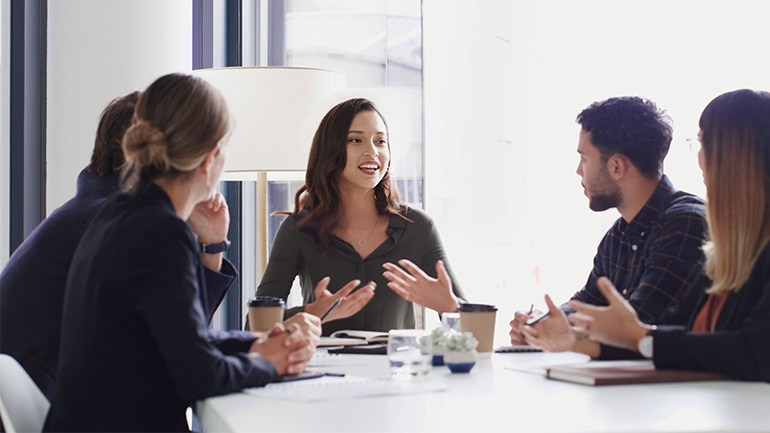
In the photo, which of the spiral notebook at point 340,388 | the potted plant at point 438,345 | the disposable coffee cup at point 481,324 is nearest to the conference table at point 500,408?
the spiral notebook at point 340,388

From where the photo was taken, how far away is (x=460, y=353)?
5.71 feet

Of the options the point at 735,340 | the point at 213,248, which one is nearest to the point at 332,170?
the point at 213,248

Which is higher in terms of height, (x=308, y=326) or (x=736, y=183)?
(x=736, y=183)

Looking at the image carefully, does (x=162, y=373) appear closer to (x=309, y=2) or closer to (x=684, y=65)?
(x=684, y=65)

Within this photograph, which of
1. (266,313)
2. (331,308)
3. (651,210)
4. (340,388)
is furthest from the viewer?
(651,210)

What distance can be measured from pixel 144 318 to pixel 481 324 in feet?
2.85

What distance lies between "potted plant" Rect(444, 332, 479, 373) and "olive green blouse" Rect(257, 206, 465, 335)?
3.58ft

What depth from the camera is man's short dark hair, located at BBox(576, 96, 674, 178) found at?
2602mm

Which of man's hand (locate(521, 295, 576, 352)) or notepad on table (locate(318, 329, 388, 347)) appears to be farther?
notepad on table (locate(318, 329, 388, 347))

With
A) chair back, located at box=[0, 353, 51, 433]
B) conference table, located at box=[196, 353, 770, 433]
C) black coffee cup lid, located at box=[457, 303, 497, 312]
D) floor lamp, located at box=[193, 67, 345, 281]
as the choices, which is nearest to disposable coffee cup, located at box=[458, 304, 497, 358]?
black coffee cup lid, located at box=[457, 303, 497, 312]

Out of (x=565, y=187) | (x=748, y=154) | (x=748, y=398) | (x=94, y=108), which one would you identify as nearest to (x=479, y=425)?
(x=748, y=398)

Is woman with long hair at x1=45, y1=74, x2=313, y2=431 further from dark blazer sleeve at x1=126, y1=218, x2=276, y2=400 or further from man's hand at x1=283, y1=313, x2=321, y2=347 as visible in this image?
man's hand at x1=283, y1=313, x2=321, y2=347

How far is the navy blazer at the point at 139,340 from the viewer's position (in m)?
1.43

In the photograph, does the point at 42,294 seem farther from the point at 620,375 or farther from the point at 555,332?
the point at 620,375
